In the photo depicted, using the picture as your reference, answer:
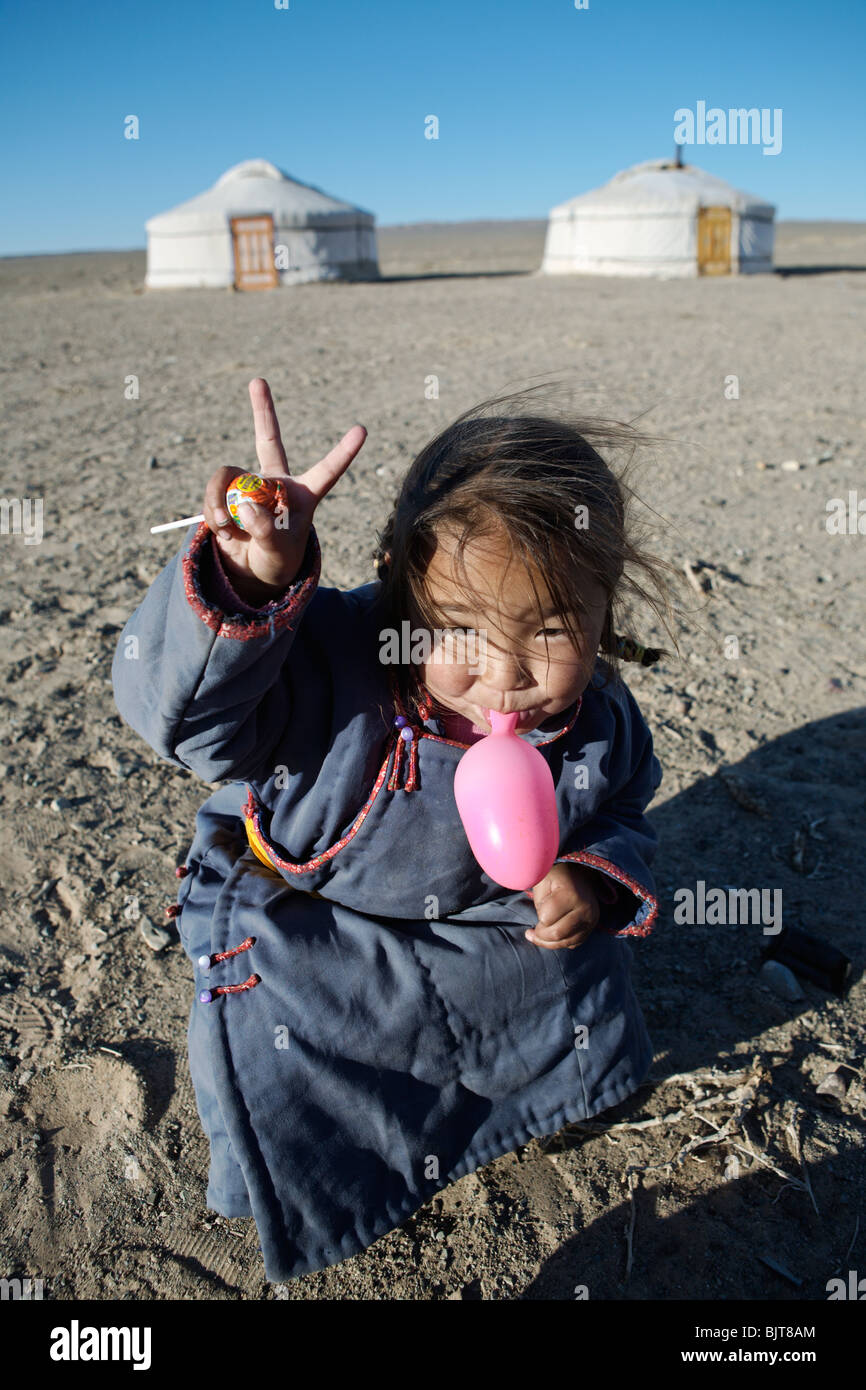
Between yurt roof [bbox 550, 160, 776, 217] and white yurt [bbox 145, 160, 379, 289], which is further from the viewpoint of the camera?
yurt roof [bbox 550, 160, 776, 217]

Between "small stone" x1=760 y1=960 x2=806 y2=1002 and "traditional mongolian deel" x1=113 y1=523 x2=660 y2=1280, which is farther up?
"traditional mongolian deel" x1=113 y1=523 x2=660 y2=1280

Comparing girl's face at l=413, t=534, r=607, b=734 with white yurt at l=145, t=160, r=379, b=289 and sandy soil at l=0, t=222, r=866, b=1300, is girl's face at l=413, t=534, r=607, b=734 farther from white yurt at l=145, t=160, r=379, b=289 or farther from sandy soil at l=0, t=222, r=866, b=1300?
white yurt at l=145, t=160, r=379, b=289

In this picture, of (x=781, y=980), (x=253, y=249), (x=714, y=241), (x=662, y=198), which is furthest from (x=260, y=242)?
(x=781, y=980)

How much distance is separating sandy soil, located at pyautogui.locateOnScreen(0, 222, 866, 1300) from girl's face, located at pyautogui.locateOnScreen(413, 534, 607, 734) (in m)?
0.87

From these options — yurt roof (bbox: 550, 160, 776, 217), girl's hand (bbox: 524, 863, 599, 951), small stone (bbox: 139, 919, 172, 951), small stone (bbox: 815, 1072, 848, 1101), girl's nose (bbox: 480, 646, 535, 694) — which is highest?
yurt roof (bbox: 550, 160, 776, 217)

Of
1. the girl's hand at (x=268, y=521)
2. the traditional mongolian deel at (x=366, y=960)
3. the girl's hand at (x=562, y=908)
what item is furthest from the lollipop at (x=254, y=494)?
the girl's hand at (x=562, y=908)

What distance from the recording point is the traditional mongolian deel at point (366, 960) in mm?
1431

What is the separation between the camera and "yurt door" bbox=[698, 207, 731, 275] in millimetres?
18797

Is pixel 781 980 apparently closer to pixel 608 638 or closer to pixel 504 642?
pixel 608 638

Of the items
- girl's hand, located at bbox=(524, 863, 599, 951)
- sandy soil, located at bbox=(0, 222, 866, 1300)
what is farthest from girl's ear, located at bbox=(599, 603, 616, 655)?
sandy soil, located at bbox=(0, 222, 866, 1300)

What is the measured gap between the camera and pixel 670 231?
18656mm

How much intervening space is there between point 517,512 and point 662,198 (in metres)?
20.5

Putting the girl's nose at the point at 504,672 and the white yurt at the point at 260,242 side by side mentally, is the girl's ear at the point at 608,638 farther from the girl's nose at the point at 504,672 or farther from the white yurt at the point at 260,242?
the white yurt at the point at 260,242

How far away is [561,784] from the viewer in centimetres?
162
